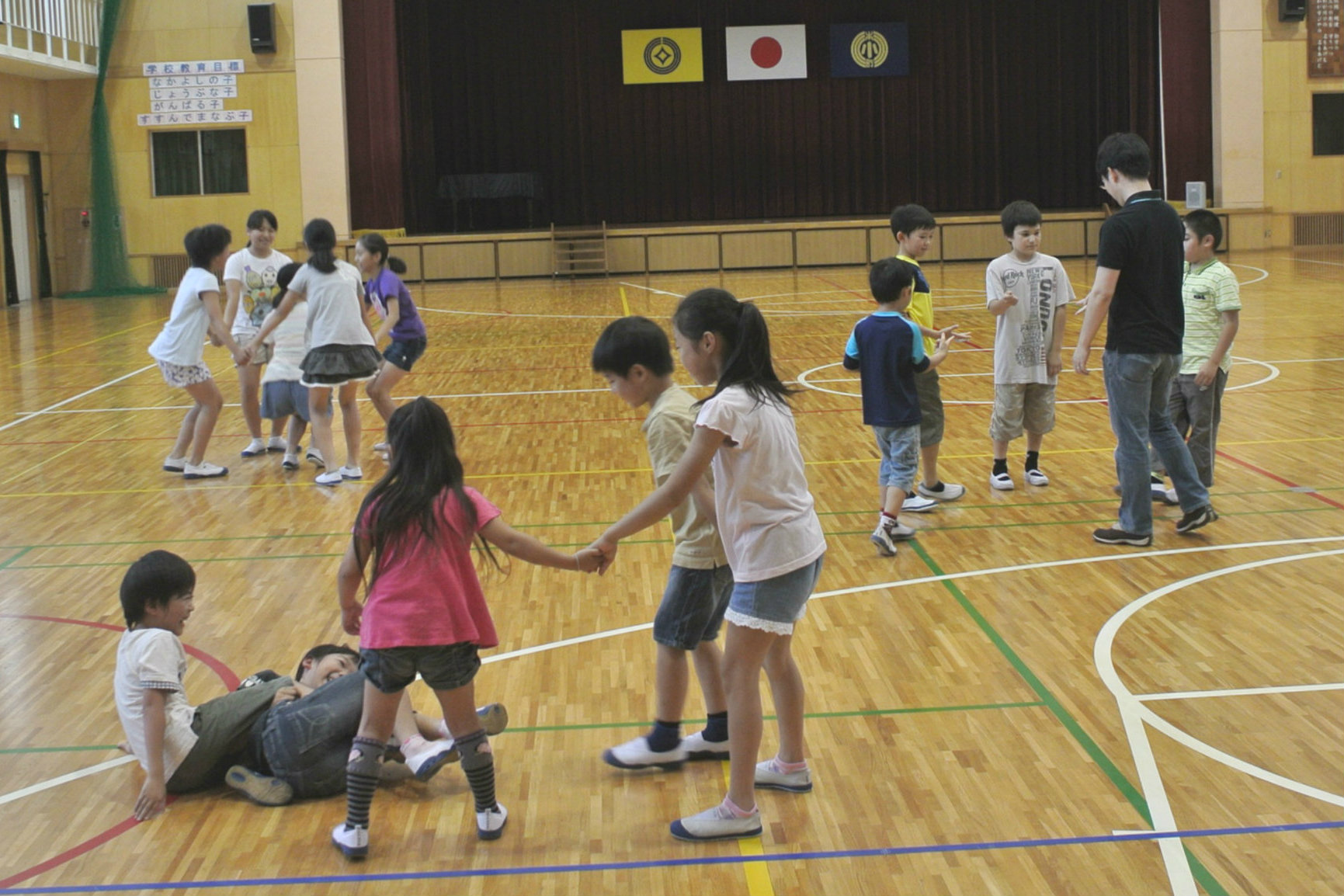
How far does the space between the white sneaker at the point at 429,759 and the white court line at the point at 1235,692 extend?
206 centimetres

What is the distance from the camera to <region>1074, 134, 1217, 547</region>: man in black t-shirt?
548 centimetres

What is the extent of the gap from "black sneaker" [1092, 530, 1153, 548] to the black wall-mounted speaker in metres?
19.6

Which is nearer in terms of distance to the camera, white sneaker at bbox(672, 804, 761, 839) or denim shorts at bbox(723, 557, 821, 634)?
denim shorts at bbox(723, 557, 821, 634)

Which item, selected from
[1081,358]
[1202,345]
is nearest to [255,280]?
[1081,358]

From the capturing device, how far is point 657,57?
83.4ft

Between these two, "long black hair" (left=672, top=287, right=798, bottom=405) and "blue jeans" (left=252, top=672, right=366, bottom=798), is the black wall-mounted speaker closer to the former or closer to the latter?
"blue jeans" (left=252, top=672, right=366, bottom=798)

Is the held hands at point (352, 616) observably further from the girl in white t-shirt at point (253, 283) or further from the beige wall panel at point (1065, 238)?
the beige wall panel at point (1065, 238)

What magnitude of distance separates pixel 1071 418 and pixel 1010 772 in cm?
559

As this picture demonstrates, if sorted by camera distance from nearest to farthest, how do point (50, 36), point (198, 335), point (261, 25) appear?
point (198, 335) → point (50, 36) → point (261, 25)

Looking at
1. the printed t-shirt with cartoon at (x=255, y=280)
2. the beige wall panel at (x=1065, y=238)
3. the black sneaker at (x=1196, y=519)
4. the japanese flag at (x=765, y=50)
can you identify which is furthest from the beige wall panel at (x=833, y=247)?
the black sneaker at (x=1196, y=519)

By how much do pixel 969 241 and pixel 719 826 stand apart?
2091cm

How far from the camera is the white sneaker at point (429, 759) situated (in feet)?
12.0

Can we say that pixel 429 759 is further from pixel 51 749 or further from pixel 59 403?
pixel 59 403

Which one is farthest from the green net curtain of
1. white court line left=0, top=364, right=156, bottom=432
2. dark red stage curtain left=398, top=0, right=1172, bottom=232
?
white court line left=0, top=364, right=156, bottom=432
